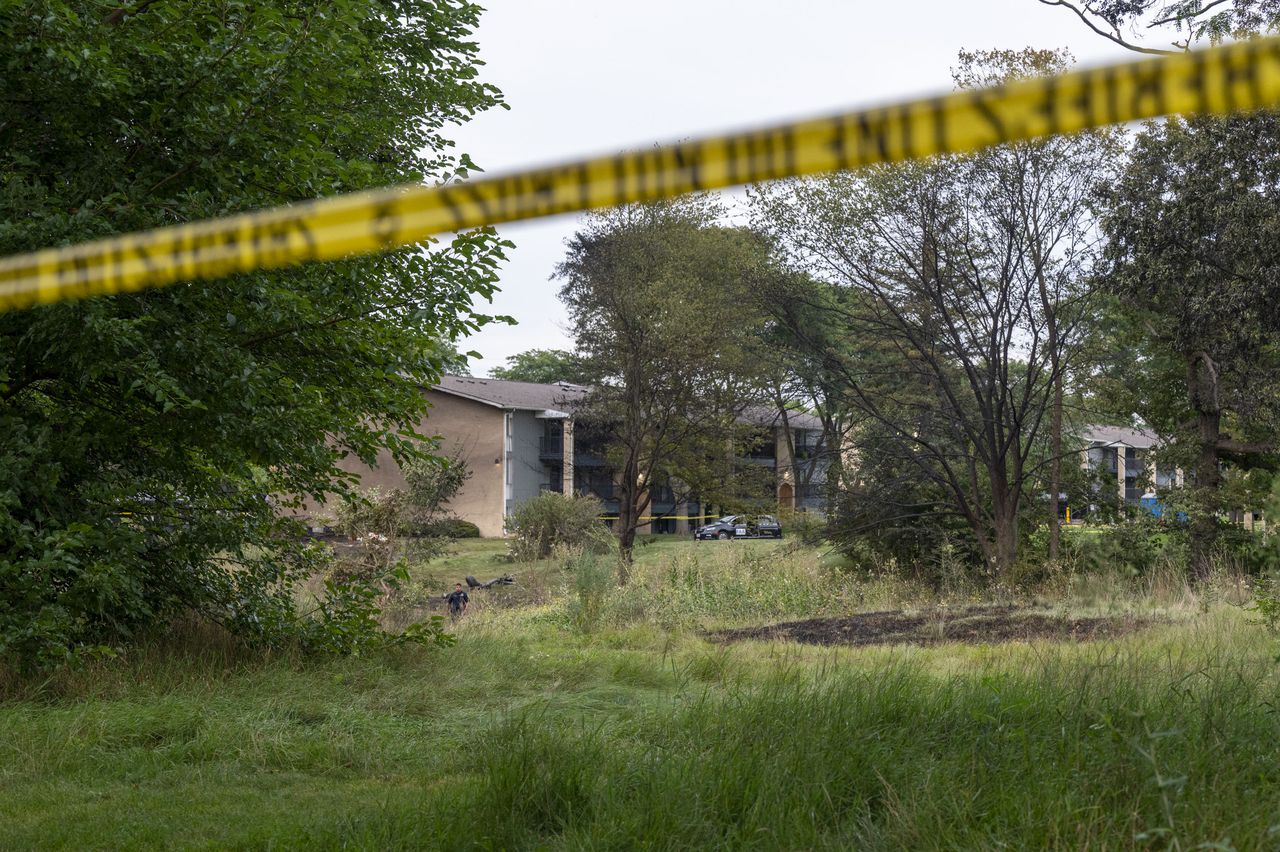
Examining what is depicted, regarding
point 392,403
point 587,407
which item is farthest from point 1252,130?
point 587,407

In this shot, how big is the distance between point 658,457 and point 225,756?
74.3 ft

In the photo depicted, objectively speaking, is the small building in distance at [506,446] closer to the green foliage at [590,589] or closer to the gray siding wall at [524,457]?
the gray siding wall at [524,457]

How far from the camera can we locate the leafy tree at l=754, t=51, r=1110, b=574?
17.8m

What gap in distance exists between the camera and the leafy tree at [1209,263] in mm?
15258

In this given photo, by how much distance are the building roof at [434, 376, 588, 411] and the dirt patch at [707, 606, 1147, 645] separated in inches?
1095

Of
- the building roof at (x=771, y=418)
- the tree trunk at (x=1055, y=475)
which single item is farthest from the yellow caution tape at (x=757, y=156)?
the building roof at (x=771, y=418)

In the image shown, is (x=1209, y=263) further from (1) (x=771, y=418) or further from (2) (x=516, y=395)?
(2) (x=516, y=395)

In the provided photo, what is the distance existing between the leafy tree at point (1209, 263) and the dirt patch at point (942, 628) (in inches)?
253

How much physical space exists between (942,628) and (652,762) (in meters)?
7.82

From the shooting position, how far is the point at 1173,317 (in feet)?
58.3

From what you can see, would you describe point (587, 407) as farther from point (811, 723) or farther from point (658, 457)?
point (811, 723)

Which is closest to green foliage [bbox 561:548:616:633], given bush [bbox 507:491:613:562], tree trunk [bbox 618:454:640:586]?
tree trunk [bbox 618:454:640:586]

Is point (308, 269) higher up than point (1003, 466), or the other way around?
point (308, 269)

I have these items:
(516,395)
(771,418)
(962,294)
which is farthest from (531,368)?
(962,294)
